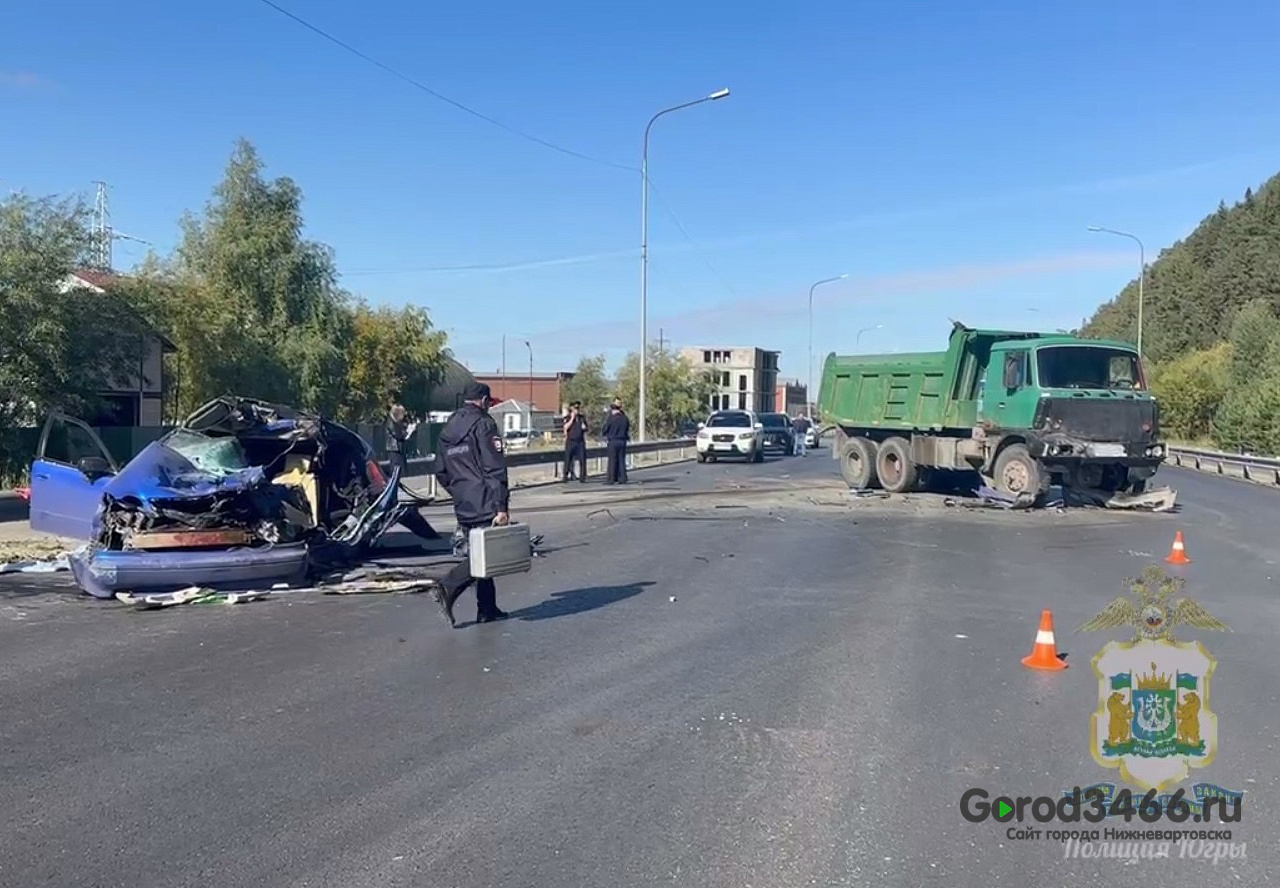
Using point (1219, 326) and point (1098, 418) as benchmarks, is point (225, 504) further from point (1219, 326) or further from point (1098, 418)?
point (1219, 326)

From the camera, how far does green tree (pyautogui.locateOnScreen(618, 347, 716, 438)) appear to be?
229 feet

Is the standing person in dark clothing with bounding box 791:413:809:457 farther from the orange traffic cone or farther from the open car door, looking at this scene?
the orange traffic cone

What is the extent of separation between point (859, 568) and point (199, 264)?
30.3 metres

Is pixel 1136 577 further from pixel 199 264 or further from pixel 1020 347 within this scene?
pixel 199 264

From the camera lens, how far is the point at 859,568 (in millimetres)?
12195

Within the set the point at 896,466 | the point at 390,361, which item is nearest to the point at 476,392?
the point at 896,466

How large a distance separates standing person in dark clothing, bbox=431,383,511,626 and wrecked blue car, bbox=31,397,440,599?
6.92 ft

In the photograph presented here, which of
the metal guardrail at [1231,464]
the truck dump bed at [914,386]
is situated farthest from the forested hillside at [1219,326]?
the truck dump bed at [914,386]

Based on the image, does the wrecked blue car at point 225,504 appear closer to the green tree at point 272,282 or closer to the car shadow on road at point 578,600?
the car shadow on road at point 578,600

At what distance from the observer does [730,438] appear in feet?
121

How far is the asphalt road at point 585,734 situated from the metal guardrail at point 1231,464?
80.0ft

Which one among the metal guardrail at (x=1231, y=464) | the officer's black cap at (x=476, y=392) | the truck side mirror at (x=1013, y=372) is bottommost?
the metal guardrail at (x=1231, y=464)

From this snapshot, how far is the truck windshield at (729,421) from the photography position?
37.4 meters

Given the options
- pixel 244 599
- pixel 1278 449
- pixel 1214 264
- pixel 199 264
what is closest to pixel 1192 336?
pixel 1214 264
